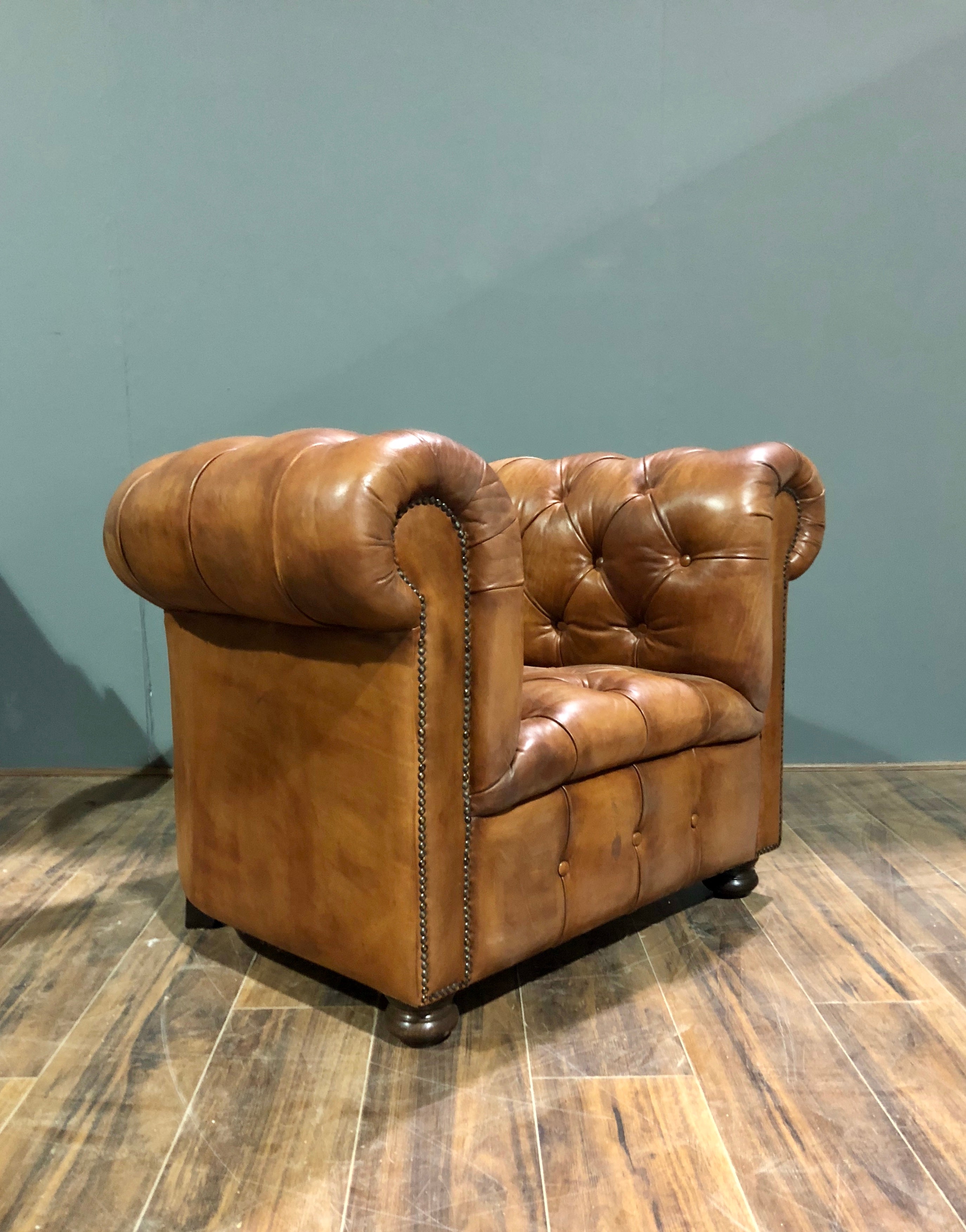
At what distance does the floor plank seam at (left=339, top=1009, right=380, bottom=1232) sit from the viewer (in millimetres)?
1095

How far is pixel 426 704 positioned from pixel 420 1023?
480 mm

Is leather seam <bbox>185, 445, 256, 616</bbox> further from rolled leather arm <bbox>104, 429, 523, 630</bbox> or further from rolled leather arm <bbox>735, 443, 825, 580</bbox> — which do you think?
rolled leather arm <bbox>735, 443, 825, 580</bbox>

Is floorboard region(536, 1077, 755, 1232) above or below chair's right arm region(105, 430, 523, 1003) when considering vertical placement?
below

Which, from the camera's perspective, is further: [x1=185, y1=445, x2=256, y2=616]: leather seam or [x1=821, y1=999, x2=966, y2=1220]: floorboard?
[x1=185, y1=445, x2=256, y2=616]: leather seam

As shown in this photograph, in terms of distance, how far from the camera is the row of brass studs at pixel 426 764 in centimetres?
132

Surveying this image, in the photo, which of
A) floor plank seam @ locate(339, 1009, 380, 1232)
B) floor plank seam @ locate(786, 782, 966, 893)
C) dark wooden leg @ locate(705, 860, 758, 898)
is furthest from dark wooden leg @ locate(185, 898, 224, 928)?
floor plank seam @ locate(786, 782, 966, 893)

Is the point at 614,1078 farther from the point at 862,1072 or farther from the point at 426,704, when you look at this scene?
the point at 426,704

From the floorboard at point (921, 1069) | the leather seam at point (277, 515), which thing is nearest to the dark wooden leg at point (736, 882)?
the floorboard at point (921, 1069)

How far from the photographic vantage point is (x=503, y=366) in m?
2.85

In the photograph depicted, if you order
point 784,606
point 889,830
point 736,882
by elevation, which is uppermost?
point 784,606

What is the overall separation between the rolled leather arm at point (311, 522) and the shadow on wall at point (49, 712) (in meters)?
1.53

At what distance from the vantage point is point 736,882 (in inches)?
77.4

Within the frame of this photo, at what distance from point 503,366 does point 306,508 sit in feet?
5.66

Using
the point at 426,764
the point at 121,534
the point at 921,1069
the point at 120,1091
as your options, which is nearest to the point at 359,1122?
the point at 120,1091
